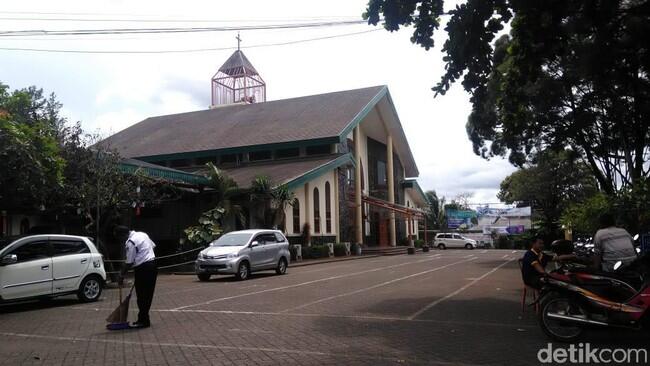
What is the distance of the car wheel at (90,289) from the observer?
1320 cm

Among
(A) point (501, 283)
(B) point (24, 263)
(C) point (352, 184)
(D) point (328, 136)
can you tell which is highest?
(D) point (328, 136)

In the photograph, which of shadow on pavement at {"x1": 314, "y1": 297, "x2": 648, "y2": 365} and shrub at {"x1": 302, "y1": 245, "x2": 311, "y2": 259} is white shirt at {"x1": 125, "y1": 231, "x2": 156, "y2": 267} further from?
shrub at {"x1": 302, "y1": 245, "x2": 311, "y2": 259}

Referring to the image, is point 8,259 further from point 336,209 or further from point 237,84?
point 237,84

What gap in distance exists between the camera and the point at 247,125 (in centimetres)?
3919

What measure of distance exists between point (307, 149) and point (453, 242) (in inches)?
973

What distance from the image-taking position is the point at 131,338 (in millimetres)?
8508

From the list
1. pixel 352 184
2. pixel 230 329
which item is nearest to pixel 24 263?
pixel 230 329

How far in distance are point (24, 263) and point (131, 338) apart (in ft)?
16.1

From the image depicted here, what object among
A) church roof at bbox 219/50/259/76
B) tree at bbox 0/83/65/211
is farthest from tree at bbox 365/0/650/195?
church roof at bbox 219/50/259/76

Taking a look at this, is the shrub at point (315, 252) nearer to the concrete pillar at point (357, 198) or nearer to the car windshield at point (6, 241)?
the concrete pillar at point (357, 198)

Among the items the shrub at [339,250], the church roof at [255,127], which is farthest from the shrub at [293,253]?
the church roof at [255,127]

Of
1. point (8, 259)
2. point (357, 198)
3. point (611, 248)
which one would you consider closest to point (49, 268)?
point (8, 259)

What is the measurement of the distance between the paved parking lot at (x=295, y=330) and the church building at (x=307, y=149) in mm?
15108

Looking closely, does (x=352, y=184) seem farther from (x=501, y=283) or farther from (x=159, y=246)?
(x=501, y=283)
